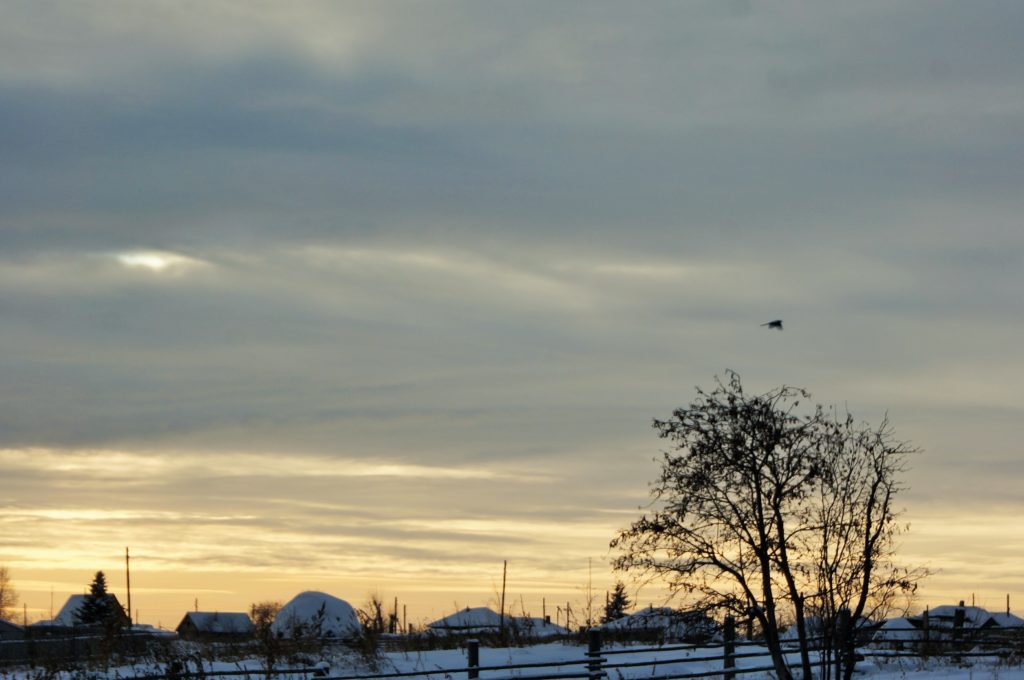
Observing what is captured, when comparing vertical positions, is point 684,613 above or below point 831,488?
below

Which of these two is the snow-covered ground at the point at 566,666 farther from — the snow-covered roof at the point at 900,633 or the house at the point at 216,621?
the house at the point at 216,621

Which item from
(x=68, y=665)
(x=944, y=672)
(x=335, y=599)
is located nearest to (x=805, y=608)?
(x=944, y=672)

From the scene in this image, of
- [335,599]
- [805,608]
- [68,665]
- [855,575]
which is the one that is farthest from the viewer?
[335,599]

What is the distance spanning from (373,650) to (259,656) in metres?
3.46

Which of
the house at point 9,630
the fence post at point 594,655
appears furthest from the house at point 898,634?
the house at point 9,630

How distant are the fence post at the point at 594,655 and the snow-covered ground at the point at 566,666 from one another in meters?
1.10

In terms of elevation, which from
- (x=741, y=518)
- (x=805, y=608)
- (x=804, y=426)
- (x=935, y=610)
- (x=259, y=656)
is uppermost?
(x=804, y=426)

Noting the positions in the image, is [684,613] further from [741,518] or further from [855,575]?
[855,575]

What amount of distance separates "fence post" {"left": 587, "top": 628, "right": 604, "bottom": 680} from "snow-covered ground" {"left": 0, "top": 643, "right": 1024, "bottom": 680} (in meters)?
1.10

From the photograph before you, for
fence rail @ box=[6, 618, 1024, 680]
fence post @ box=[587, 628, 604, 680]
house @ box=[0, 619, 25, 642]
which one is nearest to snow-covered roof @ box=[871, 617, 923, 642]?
fence rail @ box=[6, 618, 1024, 680]

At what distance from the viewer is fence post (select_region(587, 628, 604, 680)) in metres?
28.2

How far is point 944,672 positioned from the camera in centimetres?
3344

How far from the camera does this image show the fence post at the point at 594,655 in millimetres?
28156

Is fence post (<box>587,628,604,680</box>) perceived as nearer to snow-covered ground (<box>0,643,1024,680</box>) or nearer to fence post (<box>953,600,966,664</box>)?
snow-covered ground (<box>0,643,1024,680</box>)
